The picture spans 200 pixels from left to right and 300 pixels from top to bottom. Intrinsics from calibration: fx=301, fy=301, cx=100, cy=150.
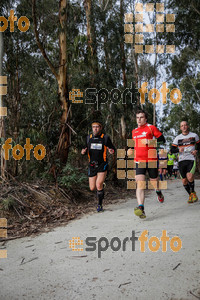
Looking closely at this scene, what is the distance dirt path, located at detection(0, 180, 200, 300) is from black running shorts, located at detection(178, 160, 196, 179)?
6.84 feet

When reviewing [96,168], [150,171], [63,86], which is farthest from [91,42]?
[150,171]

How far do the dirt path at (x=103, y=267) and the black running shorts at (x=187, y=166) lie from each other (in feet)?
6.84

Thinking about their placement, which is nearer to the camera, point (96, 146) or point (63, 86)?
point (96, 146)

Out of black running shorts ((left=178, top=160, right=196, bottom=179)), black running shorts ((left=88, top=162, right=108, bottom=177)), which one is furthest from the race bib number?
black running shorts ((left=178, top=160, right=196, bottom=179))

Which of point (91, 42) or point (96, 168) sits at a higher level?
point (91, 42)

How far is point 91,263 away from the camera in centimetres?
A: 338

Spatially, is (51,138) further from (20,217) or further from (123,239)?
Answer: (123,239)

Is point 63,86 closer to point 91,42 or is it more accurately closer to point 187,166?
point 91,42

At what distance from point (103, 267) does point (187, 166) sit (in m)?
4.24

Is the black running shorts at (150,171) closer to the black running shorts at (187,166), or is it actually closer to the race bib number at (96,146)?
the race bib number at (96,146)

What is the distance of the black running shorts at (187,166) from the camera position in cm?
677

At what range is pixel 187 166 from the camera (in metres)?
6.88

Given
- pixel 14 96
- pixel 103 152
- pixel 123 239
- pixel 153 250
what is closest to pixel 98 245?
pixel 123 239

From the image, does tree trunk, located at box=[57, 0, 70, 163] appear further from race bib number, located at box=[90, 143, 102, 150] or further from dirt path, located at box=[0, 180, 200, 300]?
dirt path, located at box=[0, 180, 200, 300]
